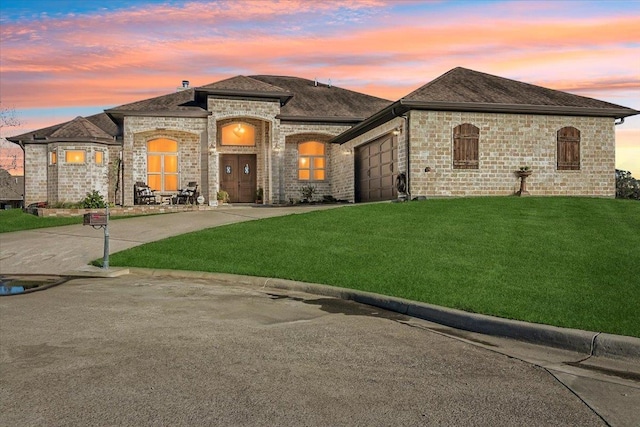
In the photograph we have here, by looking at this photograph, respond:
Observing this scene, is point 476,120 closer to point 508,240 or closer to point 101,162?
point 508,240

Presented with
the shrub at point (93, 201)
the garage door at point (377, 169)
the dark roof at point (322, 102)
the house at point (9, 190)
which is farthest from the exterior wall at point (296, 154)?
the house at point (9, 190)

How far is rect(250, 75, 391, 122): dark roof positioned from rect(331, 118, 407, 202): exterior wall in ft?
6.18

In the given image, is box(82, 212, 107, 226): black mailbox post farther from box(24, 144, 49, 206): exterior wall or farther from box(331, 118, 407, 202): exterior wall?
box(24, 144, 49, 206): exterior wall

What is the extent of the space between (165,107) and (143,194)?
14.2ft

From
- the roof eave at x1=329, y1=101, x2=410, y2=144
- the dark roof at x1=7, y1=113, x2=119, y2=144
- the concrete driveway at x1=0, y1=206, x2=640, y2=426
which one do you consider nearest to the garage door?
the roof eave at x1=329, y1=101, x2=410, y2=144

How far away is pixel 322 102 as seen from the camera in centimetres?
2986

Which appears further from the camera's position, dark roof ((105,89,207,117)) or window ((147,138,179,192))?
window ((147,138,179,192))

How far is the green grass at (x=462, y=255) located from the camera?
676 cm

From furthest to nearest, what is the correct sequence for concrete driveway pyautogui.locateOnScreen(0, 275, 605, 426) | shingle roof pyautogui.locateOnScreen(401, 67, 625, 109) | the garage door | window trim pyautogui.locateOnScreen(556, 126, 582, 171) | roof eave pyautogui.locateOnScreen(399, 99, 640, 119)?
the garage door < window trim pyautogui.locateOnScreen(556, 126, 582, 171) < shingle roof pyautogui.locateOnScreen(401, 67, 625, 109) < roof eave pyautogui.locateOnScreen(399, 99, 640, 119) < concrete driveway pyautogui.locateOnScreen(0, 275, 605, 426)

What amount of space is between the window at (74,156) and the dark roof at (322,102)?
31.2 feet

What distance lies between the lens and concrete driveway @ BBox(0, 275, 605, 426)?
349cm

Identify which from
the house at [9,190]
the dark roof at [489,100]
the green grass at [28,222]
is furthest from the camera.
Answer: the house at [9,190]

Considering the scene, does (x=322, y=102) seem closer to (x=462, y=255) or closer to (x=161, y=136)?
(x=161, y=136)

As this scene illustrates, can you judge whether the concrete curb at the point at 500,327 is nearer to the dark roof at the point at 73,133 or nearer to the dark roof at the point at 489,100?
the dark roof at the point at 489,100
